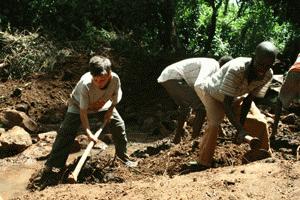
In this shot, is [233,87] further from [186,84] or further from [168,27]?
[168,27]

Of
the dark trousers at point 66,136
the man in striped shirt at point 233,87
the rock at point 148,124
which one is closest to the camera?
the man in striped shirt at point 233,87

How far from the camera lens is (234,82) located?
4371 mm

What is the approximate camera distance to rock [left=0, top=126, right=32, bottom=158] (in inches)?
283

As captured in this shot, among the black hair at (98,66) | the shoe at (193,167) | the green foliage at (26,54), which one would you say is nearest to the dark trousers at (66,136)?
the black hair at (98,66)

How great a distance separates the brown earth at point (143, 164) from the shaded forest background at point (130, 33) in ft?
2.08

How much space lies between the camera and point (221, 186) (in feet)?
Result: 13.0

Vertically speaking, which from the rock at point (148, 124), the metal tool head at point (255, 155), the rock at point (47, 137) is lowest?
the rock at point (148, 124)

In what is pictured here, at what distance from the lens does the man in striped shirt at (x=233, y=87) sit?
4254 millimetres

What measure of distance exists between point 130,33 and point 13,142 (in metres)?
6.51

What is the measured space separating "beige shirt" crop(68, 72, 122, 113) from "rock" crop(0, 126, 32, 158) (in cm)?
220

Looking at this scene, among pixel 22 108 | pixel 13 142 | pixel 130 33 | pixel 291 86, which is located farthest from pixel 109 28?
pixel 291 86

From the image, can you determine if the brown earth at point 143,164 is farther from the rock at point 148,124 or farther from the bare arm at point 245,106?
the bare arm at point 245,106

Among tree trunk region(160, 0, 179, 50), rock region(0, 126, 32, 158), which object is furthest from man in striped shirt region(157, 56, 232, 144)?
tree trunk region(160, 0, 179, 50)

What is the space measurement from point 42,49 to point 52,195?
7.50m
